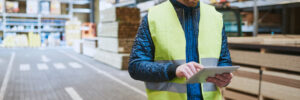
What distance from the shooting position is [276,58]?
10.3ft

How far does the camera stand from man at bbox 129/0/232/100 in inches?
53.0

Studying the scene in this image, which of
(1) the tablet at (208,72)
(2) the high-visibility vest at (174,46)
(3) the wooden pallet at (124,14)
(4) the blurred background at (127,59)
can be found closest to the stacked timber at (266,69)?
(4) the blurred background at (127,59)

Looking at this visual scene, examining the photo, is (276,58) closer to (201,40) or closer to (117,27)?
(201,40)

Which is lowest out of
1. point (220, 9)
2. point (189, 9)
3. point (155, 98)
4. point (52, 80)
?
point (52, 80)

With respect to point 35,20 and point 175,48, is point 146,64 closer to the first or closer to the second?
point 175,48

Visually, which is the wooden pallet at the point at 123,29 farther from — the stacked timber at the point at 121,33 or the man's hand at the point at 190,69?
the man's hand at the point at 190,69

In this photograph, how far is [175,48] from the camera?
134 centimetres

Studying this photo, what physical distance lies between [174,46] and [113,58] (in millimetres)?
7563

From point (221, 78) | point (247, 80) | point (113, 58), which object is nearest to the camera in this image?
point (221, 78)

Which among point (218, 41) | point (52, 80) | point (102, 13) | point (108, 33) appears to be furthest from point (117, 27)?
point (218, 41)

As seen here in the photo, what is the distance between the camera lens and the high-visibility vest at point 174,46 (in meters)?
1.35

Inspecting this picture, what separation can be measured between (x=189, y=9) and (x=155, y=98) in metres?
0.48

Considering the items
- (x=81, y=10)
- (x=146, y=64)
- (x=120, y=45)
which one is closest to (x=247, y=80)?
(x=146, y=64)

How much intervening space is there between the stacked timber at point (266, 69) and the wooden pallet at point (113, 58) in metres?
4.64
